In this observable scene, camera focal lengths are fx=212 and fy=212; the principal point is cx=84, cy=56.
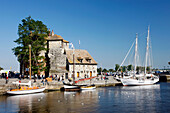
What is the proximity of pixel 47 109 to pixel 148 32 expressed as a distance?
54.8m

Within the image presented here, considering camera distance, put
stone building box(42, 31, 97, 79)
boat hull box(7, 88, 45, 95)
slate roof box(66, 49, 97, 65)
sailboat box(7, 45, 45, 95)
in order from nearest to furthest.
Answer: boat hull box(7, 88, 45, 95) < sailboat box(7, 45, 45, 95) < stone building box(42, 31, 97, 79) < slate roof box(66, 49, 97, 65)

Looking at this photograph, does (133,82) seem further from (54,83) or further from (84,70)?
(54,83)

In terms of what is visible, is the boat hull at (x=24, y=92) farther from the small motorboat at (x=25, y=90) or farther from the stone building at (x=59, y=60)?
the stone building at (x=59, y=60)

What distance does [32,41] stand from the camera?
2359 inches

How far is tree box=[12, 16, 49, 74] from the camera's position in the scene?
192ft

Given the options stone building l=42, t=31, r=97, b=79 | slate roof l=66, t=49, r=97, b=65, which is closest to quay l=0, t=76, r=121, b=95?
stone building l=42, t=31, r=97, b=79

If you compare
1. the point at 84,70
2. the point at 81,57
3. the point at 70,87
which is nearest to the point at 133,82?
the point at 84,70

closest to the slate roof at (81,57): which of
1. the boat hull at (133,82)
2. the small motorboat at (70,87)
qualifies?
the boat hull at (133,82)

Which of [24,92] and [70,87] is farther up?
[70,87]

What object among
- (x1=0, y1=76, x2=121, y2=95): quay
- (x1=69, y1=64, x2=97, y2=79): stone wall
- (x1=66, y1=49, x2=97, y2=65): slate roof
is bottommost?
(x1=0, y1=76, x2=121, y2=95): quay

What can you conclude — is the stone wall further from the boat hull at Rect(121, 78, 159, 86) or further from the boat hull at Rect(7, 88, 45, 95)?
the boat hull at Rect(7, 88, 45, 95)

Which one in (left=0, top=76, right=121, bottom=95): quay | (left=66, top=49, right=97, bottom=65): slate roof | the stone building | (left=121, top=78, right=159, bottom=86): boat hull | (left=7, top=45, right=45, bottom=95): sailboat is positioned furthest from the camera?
(left=66, top=49, right=97, bottom=65): slate roof

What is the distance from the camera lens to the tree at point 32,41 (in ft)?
192

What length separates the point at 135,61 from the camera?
70250mm
